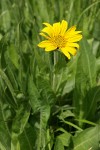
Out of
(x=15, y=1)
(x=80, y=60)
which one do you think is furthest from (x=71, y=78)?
(x=15, y=1)

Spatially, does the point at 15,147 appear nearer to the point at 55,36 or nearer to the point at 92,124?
the point at 92,124

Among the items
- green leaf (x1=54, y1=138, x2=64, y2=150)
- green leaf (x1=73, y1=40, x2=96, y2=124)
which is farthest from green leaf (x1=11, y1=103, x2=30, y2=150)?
green leaf (x1=73, y1=40, x2=96, y2=124)

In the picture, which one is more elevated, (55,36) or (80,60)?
(55,36)

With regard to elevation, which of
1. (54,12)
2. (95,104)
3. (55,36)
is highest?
(54,12)

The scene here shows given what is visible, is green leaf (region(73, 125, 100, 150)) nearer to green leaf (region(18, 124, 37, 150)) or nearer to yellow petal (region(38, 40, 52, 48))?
green leaf (region(18, 124, 37, 150))

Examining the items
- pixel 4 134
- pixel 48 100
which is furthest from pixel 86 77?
pixel 4 134

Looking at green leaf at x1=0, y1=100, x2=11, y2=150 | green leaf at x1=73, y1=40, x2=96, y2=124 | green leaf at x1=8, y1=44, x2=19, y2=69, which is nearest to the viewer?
green leaf at x1=0, y1=100, x2=11, y2=150
